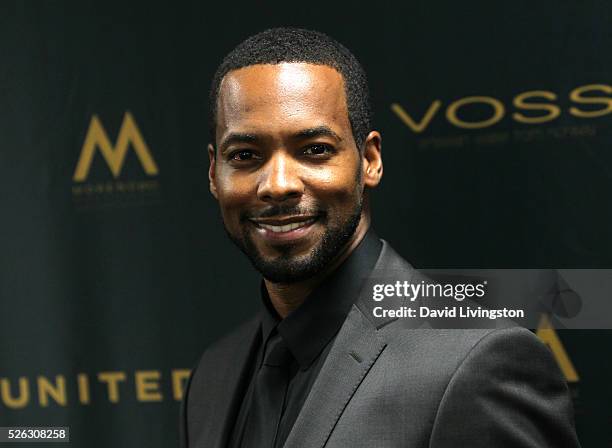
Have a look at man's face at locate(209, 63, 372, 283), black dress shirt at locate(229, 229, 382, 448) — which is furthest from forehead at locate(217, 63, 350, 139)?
black dress shirt at locate(229, 229, 382, 448)

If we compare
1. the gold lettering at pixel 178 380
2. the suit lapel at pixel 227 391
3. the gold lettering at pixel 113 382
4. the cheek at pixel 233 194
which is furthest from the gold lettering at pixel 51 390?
the cheek at pixel 233 194

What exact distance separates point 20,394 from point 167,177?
2.33 ft

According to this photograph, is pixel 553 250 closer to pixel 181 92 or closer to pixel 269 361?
pixel 269 361

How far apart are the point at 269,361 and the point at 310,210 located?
0.29m

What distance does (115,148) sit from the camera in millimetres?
2527

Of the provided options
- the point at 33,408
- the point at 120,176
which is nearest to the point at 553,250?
the point at 120,176

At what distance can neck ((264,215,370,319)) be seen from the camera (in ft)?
5.35

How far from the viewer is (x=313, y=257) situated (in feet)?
5.16

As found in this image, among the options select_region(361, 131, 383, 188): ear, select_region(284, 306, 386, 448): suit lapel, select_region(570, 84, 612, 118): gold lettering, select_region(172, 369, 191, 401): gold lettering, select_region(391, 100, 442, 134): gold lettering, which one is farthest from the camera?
select_region(172, 369, 191, 401): gold lettering

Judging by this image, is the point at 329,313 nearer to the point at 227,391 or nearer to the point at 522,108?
the point at 227,391

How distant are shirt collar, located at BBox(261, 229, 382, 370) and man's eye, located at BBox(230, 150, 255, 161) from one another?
0.80 feet

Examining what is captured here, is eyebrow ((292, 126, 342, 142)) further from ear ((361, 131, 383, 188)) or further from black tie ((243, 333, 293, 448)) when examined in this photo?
black tie ((243, 333, 293, 448))

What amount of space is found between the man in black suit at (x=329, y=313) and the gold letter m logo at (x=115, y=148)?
2.62 ft
